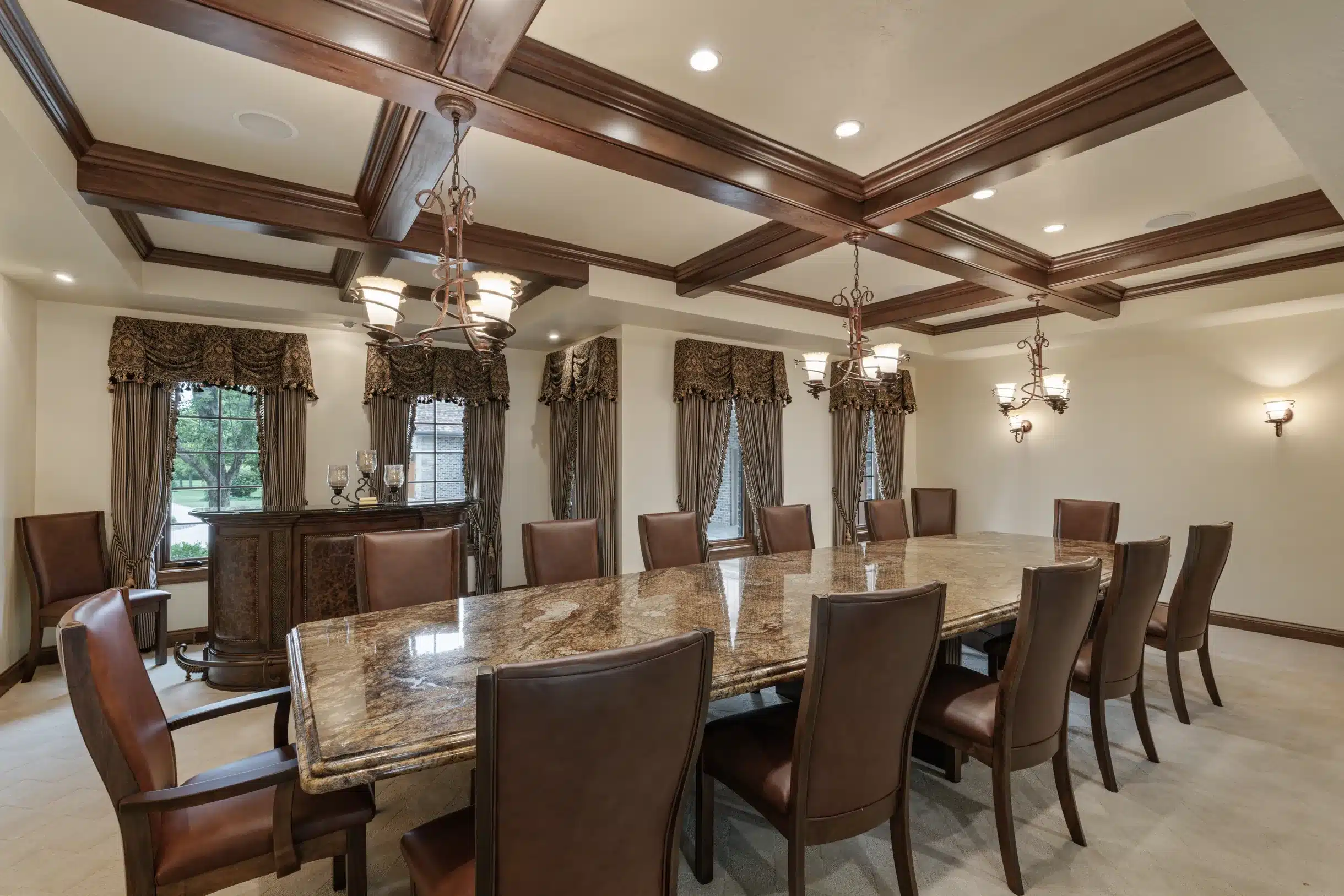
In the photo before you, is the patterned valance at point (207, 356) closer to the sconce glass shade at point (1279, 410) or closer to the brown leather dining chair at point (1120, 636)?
the brown leather dining chair at point (1120, 636)

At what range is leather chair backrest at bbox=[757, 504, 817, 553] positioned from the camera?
12.6ft

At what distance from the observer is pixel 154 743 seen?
4.71ft

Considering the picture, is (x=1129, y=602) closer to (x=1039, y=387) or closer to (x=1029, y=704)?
(x=1029, y=704)

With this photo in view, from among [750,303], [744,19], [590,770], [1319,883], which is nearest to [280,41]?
[744,19]

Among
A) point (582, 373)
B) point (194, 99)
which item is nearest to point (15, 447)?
point (194, 99)

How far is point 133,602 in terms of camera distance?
3.69 m

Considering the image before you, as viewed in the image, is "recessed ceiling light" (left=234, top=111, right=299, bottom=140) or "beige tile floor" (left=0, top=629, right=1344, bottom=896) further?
"recessed ceiling light" (left=234, top=111, right=299, bottom=140)

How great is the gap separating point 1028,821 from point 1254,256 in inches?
160

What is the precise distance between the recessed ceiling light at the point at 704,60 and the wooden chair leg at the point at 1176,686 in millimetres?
3347

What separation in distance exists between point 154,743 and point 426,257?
275cm

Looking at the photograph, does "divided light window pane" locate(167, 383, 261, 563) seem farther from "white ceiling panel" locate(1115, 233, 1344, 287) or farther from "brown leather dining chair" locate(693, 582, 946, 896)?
"white ceiling panel" locate(1115, 233, 1344, 287)

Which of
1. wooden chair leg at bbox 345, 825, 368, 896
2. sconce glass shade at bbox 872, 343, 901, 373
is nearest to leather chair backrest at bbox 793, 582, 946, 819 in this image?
wooden chair leg at bbox 345, 825, 368, 896

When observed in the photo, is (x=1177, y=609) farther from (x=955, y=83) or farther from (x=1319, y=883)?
(x=955, y=83)

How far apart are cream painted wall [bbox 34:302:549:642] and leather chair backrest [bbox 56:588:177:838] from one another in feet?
10.9
